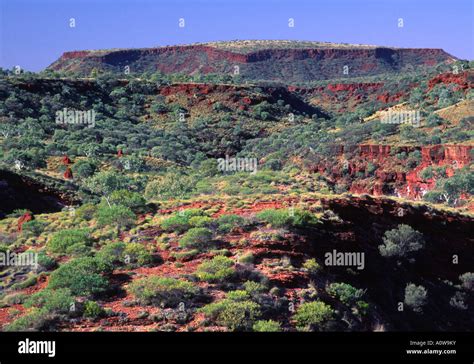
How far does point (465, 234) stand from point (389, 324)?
8.24 metres

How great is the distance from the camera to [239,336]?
11383 mm

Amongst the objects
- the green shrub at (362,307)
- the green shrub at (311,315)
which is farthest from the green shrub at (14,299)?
the green shrub at (362,307)

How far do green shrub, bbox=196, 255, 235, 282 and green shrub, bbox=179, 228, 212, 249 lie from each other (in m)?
1.42

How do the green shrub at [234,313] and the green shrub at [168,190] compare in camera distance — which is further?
the green shrub at [168,190]

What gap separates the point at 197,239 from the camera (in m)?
18.4

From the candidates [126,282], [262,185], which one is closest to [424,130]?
[262,185]

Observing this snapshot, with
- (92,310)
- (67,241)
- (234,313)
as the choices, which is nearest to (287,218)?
(234,313)

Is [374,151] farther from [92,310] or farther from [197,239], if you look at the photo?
[92,310]

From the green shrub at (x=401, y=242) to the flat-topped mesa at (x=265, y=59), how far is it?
112 metres

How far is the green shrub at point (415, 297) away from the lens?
1758 cm

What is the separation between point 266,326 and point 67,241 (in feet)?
27.3

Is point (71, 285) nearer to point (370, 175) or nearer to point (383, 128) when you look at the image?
point (370, 175)

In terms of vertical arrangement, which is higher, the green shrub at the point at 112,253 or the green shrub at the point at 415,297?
the green shrub at the point at 112,253

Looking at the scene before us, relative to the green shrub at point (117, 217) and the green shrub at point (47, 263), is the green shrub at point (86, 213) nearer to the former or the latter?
the green shrub at point (117, 217)
